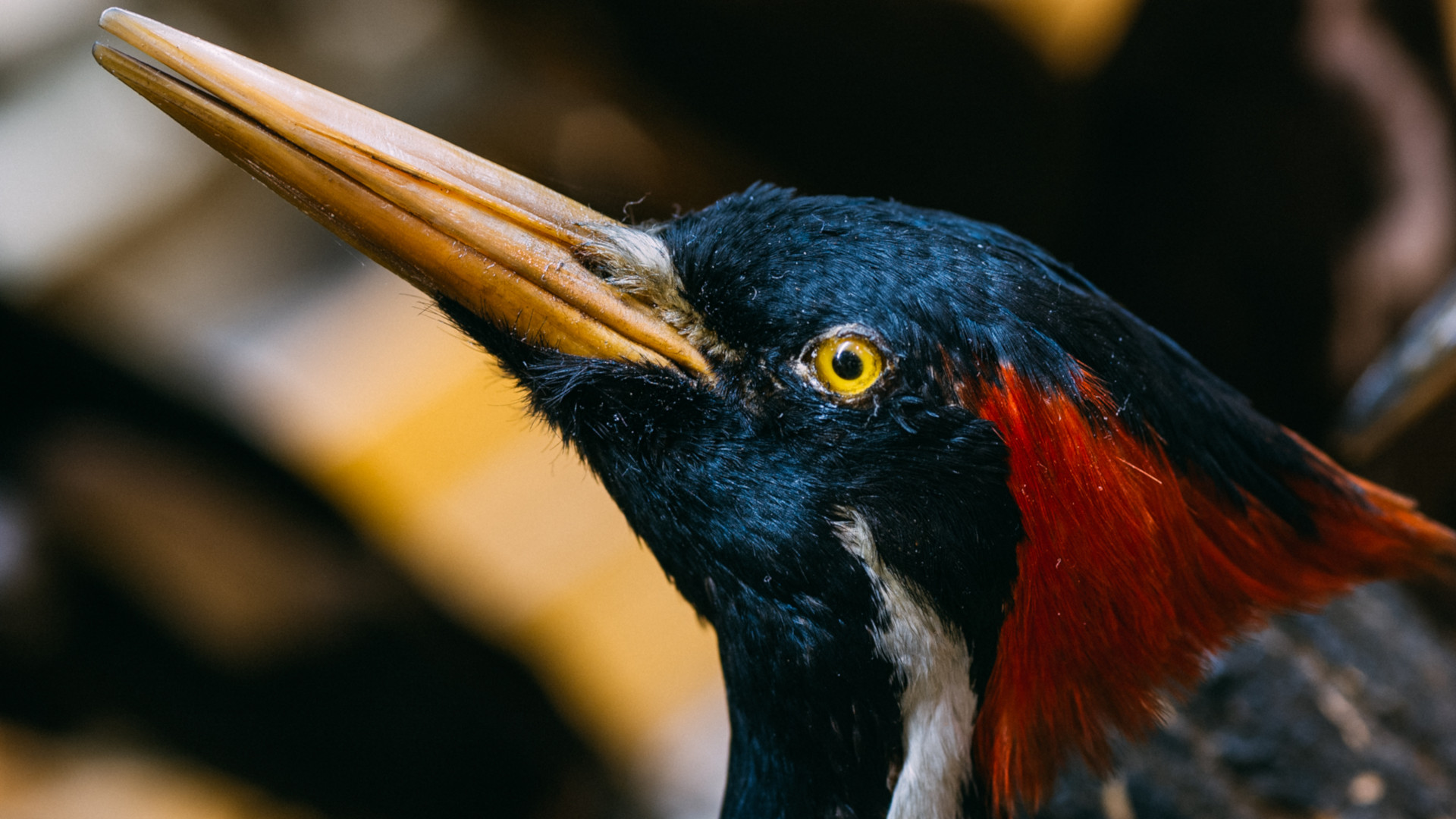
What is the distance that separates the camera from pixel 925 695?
44.8 inches

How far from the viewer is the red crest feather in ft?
3.34

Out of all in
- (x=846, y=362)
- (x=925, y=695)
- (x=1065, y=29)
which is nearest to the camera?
(x=846, y=362)

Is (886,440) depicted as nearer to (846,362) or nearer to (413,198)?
(846,362)

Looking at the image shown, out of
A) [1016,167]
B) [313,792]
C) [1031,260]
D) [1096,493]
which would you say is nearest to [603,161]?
[1031,260]

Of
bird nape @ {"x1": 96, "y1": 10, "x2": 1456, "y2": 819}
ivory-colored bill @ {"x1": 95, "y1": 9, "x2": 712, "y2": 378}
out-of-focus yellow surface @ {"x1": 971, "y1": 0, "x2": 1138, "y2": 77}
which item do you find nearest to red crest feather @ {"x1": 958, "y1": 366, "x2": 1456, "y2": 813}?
bird nape @ {"x1": 96, "y1": 10, "x2": 1456, "y2": 819}

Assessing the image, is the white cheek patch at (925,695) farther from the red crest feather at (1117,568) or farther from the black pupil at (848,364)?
the black pupil at (848,364)

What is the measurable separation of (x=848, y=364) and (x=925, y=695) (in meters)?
0.40

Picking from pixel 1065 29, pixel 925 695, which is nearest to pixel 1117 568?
pixel 925 695

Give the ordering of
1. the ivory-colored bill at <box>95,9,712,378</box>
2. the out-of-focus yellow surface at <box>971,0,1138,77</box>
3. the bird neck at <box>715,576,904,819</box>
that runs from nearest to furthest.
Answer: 1. the ivory-colored bill at <box>95,9,712,378</box>
2. the bird neck at <box>715,576,904,819</box>
3. the out-of-focus yellow surface at <box>971,0,1138,77</box>

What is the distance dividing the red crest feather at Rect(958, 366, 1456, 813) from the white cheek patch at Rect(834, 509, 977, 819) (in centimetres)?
3

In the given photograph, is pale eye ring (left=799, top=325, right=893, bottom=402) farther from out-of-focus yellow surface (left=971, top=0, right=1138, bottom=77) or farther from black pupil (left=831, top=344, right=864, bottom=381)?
out-of-focus yellow surface (left=971, top=0, right=1138, bottom=77)

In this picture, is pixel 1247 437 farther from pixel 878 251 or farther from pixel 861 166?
pixel 861 166

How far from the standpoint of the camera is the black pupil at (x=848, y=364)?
40.2 inches

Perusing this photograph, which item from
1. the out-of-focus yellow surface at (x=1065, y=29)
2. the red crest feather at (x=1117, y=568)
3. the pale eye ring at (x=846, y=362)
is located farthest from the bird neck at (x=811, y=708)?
the out-of-focus yellow surface at (x=1065, y=29)
